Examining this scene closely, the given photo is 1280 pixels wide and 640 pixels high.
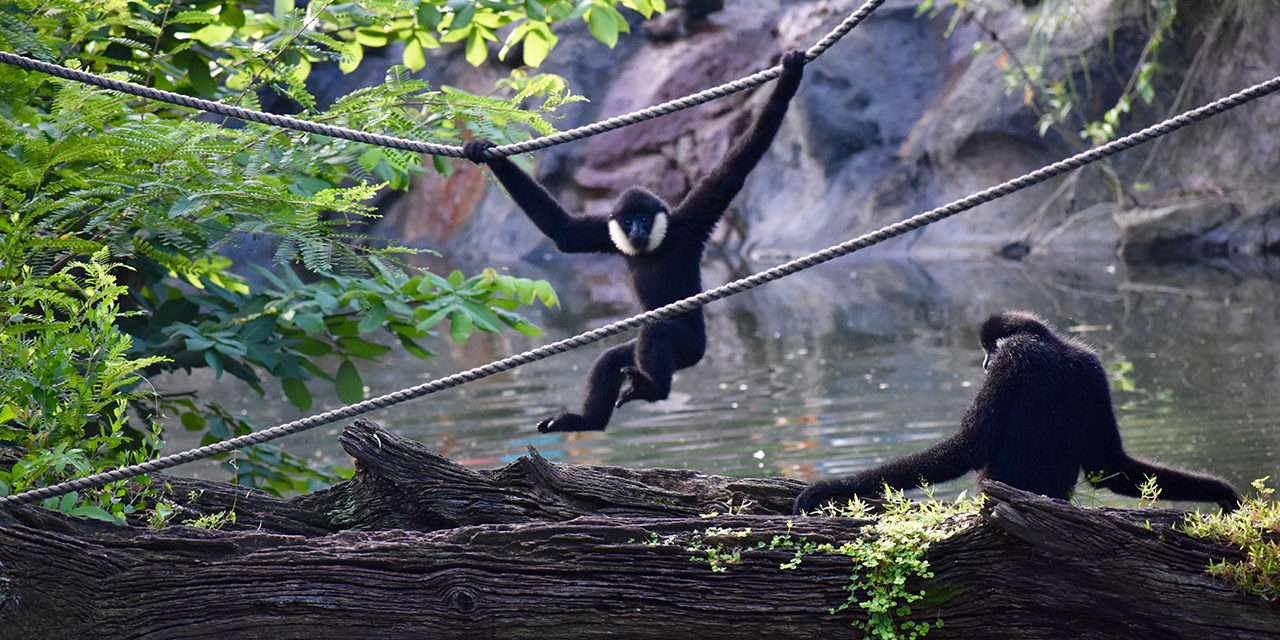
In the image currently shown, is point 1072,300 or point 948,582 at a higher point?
point 948,582

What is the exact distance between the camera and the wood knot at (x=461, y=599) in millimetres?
4113

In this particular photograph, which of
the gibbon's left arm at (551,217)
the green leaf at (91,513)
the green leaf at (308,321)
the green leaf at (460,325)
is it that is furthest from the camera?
the gibbon's left arm at (551,217)

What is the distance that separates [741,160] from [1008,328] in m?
1.66

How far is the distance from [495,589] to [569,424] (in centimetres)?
276

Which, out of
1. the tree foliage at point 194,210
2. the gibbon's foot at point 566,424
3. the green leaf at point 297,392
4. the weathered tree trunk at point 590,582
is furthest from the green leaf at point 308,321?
the weathered tree trunk at point 590,582

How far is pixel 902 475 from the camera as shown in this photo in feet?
16.5

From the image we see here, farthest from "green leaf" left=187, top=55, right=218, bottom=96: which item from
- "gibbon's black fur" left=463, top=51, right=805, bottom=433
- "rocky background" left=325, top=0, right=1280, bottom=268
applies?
"rocky background" left=325, top=0, right=1280, bottom=268

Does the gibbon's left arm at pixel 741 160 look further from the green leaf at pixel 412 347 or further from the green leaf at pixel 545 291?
the green leaf at pixel 412 347

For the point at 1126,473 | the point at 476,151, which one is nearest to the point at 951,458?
the point at 1126,473

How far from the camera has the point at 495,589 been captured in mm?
4137

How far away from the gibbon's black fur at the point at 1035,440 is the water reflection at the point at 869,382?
386cm

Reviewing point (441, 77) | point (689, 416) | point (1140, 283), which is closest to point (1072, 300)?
point (1140, 283)

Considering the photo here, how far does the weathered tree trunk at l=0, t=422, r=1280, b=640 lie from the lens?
12.5 feet

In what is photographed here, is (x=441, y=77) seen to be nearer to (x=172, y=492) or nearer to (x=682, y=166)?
(x=682, y=166)
